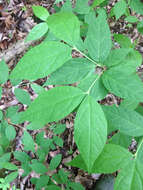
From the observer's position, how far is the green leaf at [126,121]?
102cm

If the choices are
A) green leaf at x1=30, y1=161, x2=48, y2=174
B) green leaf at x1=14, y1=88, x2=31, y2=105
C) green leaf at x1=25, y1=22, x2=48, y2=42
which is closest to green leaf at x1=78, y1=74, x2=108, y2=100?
green leaf at x1=25, y1=22, x2=48, y2=42

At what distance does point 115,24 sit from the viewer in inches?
144

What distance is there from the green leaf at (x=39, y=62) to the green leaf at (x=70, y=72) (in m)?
0.07

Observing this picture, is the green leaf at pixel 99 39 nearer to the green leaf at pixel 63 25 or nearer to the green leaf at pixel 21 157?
the green leaf at pixel 63 25

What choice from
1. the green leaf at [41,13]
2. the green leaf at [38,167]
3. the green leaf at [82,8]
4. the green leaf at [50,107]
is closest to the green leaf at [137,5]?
the green leaf at [82,8]

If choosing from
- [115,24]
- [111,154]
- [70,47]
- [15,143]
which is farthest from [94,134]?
[115,24]

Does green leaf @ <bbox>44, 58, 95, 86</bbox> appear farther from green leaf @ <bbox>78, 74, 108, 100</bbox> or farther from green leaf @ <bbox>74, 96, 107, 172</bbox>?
green leaf @ <bbox>74, 96, 107, 172</bbox>

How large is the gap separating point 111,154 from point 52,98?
39cm

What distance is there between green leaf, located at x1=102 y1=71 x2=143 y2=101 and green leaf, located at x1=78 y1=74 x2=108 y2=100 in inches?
2.1

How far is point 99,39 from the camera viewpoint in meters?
1.00

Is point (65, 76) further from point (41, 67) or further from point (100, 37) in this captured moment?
point (100, 37)

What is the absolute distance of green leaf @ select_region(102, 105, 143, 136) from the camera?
102 centimetres

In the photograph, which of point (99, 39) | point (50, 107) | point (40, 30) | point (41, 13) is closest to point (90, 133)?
point (50, 107)

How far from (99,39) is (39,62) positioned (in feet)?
1.11
